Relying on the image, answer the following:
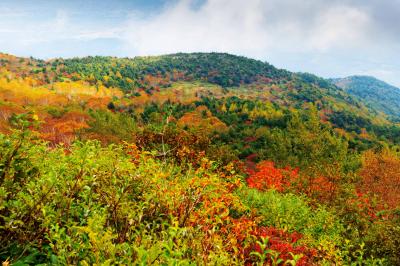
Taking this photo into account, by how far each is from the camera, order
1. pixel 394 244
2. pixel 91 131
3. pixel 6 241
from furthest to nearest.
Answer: pixel 91 131, pixel 394 244, pixel 6 241

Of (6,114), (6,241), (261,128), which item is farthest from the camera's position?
(261,128)

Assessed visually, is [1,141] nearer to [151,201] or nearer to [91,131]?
[151,201]

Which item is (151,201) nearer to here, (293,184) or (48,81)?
(293,184)

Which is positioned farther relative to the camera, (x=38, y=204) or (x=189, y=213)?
(x=189, y=213)

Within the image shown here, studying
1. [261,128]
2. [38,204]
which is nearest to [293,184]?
[38,204]

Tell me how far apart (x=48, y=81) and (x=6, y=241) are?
617 ft

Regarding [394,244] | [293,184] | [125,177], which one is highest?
[125,177]

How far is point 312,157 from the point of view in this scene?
65188 mm

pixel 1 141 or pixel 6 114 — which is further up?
pixel 1 141

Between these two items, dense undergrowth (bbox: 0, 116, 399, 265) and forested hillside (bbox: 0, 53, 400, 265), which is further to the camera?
forested hillside (bbox: 0, 53, 400, 265)

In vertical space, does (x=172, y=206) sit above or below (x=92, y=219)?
below

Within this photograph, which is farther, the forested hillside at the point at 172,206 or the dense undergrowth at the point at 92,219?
the forested hillside at the point at 172,206

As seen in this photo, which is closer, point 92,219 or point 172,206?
point 92,219

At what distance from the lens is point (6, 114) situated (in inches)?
2923
